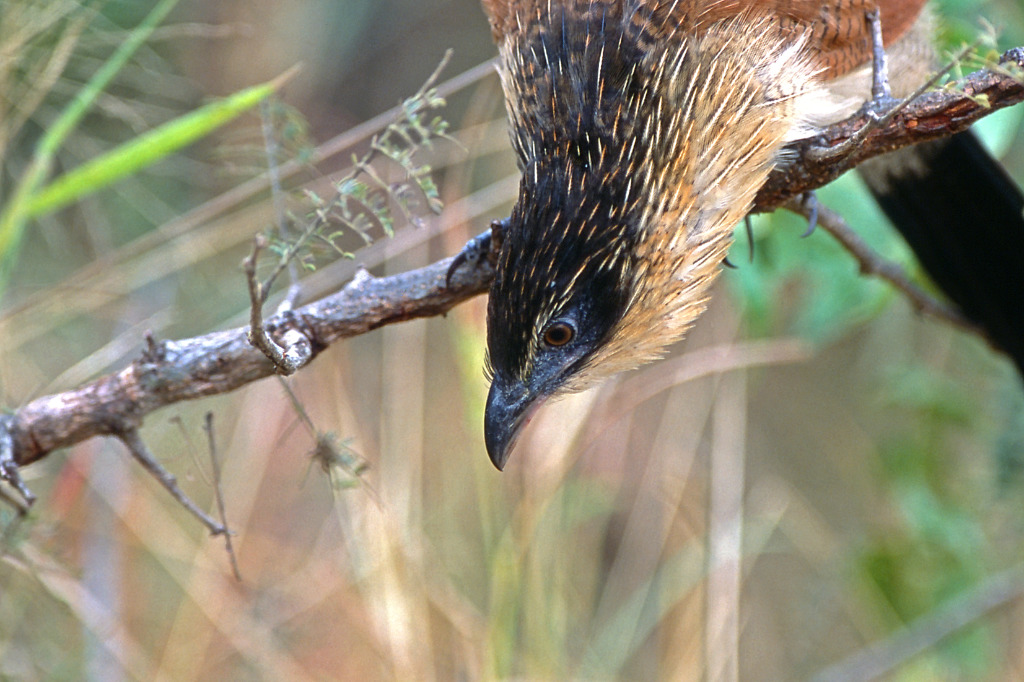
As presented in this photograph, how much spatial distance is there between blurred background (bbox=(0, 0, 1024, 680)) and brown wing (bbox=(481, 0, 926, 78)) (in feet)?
0.97

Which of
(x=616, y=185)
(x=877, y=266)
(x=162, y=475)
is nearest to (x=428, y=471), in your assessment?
(x=877, y=266)

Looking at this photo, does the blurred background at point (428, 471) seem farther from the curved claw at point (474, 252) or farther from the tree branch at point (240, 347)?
the curved claw at point (474, 252)

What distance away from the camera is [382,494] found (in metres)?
2.63

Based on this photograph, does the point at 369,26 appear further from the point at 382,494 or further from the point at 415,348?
the point at 382,494

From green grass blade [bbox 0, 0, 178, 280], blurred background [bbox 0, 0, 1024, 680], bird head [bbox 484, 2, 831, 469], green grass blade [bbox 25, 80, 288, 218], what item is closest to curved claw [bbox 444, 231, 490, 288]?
bird head [bbox 484, 2, 831, 469]

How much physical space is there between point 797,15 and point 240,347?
115cm

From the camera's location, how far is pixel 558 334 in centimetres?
147

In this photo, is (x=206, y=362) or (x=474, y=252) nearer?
(x=206, y=362)

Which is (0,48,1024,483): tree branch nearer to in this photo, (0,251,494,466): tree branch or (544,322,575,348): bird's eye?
(0,251,494,466): tree branch

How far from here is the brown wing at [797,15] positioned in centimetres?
157

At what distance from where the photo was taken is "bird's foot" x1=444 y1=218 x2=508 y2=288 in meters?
1.58

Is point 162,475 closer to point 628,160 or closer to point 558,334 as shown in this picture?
point 558,334

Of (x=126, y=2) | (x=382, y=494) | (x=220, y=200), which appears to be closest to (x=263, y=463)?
(x=382, y=494)

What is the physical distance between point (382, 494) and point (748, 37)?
64.5 inches
